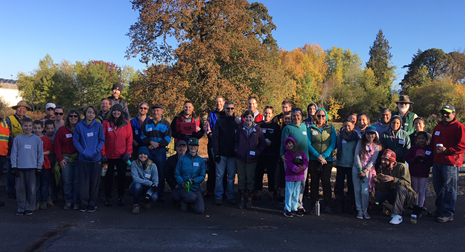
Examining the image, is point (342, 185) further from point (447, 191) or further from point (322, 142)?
point (447, 191)

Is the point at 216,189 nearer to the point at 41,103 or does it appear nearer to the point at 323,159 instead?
the point at 323,159

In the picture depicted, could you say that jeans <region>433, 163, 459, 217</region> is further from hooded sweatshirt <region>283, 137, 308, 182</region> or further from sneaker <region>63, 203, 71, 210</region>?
sneaker <region>63, 203, 71, 210</region>

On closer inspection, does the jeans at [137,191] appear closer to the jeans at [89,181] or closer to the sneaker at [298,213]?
the jeans at [89,181]

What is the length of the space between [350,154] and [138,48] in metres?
19.0

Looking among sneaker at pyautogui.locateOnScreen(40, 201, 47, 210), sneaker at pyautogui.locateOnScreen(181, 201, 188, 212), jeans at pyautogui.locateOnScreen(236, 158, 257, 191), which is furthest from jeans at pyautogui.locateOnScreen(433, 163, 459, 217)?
sneaker at pyautogui.locateOnScreen(40, 201, 47, 210)

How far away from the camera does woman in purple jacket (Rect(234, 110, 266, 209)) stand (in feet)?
21.9

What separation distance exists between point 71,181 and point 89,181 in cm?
47

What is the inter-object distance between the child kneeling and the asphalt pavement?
304mm

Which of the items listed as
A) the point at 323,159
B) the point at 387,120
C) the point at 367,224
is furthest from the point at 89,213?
the point at 387,120

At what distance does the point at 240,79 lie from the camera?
23.9 metres

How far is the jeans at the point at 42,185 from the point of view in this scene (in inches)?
249

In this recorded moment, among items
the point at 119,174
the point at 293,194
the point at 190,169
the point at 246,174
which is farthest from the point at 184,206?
the point at 293,194

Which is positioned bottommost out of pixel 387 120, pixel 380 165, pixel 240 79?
pixel 380 165

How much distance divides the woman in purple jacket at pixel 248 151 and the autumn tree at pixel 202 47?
48.1 feet
